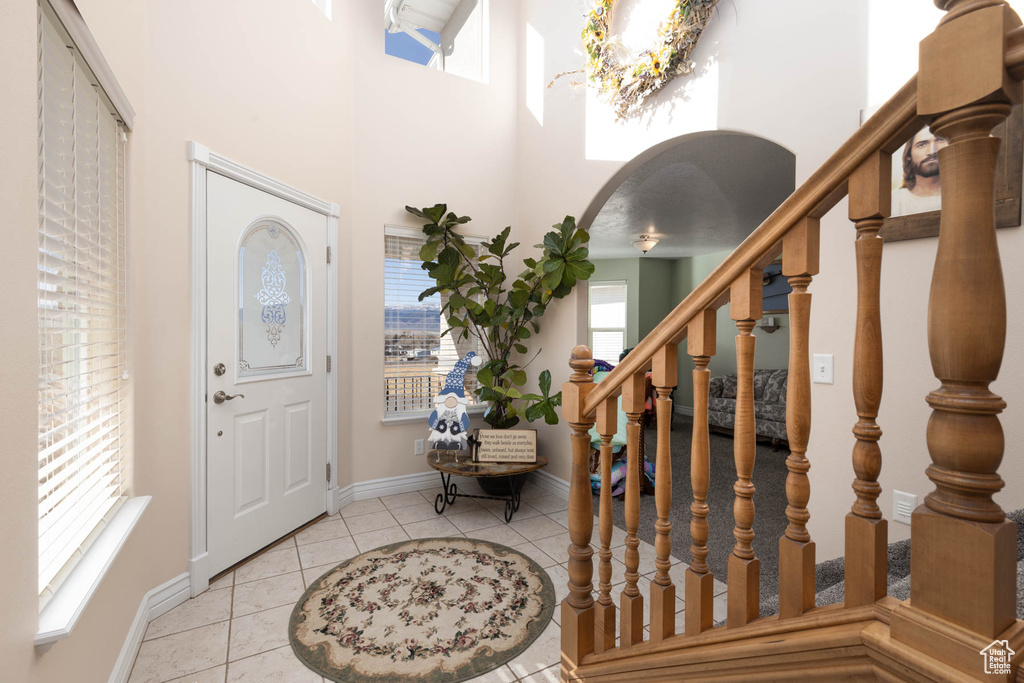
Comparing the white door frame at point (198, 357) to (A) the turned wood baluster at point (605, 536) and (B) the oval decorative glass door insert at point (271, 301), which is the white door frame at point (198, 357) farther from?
(A) the turned wood baluster at point (605, 536)

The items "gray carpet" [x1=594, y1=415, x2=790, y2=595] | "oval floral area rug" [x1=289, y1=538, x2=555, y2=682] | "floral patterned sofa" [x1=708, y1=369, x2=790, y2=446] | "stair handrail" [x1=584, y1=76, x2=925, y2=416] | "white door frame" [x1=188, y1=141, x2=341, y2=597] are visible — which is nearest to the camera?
"stair handrail" [x1=584, y1=76, x2=925, y2=416]

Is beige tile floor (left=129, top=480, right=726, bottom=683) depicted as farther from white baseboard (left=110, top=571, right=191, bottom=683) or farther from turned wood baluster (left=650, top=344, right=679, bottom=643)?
turned wood baluster (left=650, top=344, right=679, bottom=643)

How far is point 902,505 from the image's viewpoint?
165cm

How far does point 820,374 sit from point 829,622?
136 cm

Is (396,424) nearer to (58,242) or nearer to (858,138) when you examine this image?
(58,242)

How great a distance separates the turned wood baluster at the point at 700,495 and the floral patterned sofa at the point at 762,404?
4198 mm

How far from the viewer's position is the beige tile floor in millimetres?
1801

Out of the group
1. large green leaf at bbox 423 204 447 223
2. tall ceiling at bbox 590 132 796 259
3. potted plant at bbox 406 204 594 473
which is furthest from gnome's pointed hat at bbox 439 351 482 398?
tall ceiling at bbox 590 132 796 259

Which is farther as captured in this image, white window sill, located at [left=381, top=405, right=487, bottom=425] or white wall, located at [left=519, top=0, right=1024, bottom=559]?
white window sill, located at [left=381, top=405, right=487, bottom=425]

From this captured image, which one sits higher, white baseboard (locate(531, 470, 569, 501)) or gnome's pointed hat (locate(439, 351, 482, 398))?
gnome's pointed hat (locate(439, 351, 482, 398))

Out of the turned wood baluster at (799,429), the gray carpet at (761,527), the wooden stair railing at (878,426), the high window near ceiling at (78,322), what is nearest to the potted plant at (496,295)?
the gray carpet at (761,527)

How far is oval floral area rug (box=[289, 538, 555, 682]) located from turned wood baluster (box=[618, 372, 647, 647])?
2.47ft

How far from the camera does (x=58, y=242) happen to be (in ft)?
4.42

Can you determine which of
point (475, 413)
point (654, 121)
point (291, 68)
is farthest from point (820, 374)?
point (291, 68)
